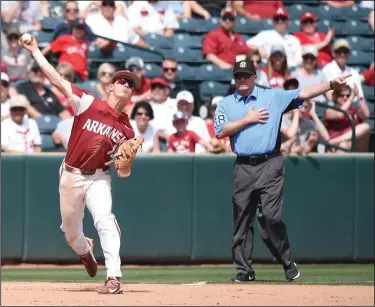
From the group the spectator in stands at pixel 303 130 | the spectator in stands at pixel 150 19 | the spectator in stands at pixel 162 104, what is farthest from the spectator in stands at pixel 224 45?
the spectator in stands at pixel 303 130

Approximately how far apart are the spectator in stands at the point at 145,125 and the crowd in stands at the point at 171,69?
0.04ft

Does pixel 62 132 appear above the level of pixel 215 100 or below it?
below

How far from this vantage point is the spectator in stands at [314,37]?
1470 centimetres

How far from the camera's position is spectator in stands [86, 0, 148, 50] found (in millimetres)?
13547

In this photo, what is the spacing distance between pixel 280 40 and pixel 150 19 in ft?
5.96

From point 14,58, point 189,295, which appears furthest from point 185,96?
point 189,295

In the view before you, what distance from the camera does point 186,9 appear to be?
1477cm

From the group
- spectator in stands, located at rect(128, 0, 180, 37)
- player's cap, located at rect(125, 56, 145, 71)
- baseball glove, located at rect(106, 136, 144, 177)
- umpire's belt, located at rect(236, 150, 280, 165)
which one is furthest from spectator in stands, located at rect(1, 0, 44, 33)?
baseball glove, located at rect(106, 136, 144, 177)

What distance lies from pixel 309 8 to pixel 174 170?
5295 millimetres

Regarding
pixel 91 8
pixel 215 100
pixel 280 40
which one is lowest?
pixel 215 100

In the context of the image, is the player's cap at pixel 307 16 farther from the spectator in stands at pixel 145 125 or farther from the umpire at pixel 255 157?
the umpire at pixel 255 157

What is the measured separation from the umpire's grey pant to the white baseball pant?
157cm

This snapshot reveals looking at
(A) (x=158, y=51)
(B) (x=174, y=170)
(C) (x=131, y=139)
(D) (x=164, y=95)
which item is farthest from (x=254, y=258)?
(C) (x=131, y=139)

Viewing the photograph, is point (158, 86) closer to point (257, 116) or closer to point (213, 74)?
point (213, 74)
